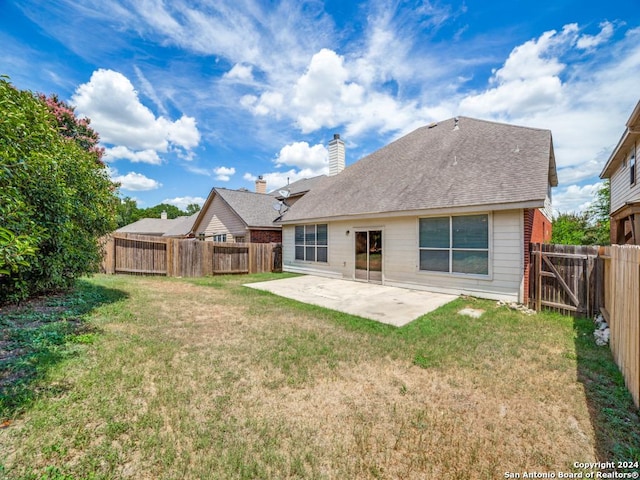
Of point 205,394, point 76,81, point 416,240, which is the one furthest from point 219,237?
point 205,394

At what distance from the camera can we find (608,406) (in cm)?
304

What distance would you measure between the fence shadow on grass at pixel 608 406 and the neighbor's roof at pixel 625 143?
6.46m

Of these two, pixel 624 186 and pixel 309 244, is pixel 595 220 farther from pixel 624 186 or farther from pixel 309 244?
pixel 309 244

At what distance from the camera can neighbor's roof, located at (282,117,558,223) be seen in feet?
25.5

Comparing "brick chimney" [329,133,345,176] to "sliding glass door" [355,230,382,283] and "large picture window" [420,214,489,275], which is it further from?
"large picture window" [420,214,489,275]

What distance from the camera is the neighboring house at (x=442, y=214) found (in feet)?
24.5

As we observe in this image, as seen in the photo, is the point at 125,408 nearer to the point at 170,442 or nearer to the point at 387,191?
the point at 170,442

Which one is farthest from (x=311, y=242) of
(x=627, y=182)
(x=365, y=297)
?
(x=627, y=182)

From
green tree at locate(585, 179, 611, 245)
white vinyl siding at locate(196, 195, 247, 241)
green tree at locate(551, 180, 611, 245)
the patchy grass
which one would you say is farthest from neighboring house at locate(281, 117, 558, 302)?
green tree at locate(585, 179, 611, 245)

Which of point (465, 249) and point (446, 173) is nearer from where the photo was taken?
point (465, 249)

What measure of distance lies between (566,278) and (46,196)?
1129cm

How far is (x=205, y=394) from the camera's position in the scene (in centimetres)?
316

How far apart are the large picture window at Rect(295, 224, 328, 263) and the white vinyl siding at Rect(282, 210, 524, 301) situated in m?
0.31

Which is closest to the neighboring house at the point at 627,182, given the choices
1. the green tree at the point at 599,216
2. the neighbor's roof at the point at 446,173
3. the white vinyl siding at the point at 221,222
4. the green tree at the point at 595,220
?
the neighbor's roof at the point at 446,173
